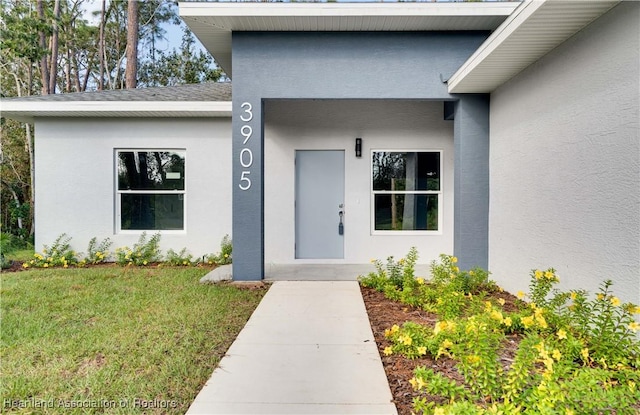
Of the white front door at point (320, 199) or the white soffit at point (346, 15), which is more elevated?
the white soffit at point (346, 15)

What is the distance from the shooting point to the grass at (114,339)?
2654mm

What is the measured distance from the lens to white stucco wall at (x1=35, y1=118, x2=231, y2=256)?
7.84 meters

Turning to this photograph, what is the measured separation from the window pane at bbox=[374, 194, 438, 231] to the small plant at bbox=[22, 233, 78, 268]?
6562 mm

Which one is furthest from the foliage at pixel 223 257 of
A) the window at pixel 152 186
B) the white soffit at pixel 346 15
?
the white soffit at pixel 346 15

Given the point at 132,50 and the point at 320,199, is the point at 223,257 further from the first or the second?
the point at 132,50

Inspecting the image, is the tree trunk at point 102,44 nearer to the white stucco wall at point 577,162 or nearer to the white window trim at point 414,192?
the white window trim at point 414,192

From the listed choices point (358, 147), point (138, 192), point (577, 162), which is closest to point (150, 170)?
point (138, 192)

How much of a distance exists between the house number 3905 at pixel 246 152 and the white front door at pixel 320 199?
72.9 inches

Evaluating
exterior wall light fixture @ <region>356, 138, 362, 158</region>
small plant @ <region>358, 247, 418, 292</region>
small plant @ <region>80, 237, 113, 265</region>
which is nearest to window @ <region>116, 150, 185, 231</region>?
small plant @ <region>80, 237, 113, 265</region>

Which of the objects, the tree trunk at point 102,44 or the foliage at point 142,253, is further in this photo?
the tree trunk at point 102,44

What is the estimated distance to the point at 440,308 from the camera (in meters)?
4.12

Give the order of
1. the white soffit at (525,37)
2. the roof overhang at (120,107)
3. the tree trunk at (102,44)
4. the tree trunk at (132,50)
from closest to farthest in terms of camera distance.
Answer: the white soffit at (525,37) < the roof overhang at (120,107) < the tree trunk at (132,50) < the tree trunk at (102,44)

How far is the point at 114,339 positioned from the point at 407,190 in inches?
234

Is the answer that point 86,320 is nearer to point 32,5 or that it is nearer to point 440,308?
point 440,308
